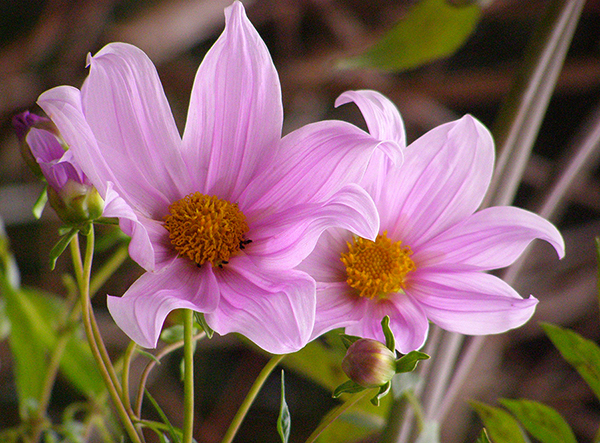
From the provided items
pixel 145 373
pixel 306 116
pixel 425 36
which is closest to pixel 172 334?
pixel 145 373

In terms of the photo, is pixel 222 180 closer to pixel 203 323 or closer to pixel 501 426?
pixel 203 323

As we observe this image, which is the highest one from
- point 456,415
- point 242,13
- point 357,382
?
point 242,13

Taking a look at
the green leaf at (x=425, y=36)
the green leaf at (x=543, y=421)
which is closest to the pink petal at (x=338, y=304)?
the green leaf at (x=543, y=421)

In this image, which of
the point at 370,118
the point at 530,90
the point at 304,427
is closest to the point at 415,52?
the point at 530,90

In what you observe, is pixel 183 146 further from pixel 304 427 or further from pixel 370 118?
pixel 304 427

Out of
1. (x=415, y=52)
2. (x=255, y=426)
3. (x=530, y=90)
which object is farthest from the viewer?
(x=255, y=426)

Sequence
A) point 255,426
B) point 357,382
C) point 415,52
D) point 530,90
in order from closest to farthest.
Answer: point 357,382 → point 530,90 → point 415,52 → point 255,426

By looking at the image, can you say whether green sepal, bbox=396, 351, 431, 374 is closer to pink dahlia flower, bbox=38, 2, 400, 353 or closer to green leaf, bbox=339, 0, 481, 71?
pink dahlia flower, bbox=38, 2, 400, 353

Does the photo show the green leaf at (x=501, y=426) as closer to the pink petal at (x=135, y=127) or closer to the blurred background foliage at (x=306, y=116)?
the pink petal at (x=135, y=127)
